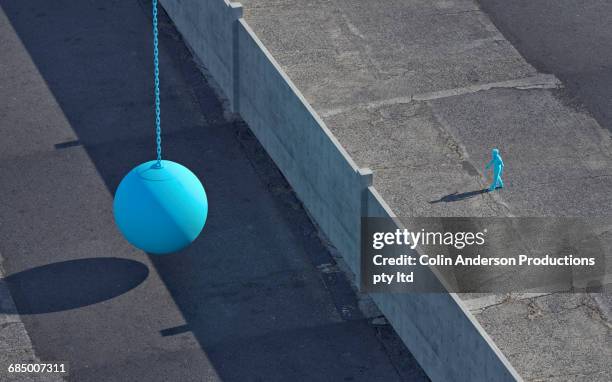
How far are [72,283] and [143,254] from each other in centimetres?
118

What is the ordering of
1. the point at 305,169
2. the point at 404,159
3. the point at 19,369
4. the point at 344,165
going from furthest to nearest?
the point at 404,159 → the point at 305,169 → the point at 344,165 → the point at 19,369

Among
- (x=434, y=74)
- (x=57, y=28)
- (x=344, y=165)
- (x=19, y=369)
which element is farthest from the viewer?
(x=57, y=28)

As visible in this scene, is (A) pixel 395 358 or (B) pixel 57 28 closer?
(A) pixel 395 358

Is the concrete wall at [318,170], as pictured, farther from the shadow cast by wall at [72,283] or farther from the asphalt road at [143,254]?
the shadow cast by wall at [72,283]

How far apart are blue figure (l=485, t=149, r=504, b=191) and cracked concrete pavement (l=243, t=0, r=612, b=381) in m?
0.18

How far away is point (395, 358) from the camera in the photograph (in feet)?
59.7

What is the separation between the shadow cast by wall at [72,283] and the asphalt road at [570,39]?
333 inches

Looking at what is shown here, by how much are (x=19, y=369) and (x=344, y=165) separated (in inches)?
198

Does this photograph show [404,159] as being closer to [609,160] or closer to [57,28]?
[609,160]

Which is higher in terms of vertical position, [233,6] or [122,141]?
[233,6]

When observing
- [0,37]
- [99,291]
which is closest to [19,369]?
[99,291]

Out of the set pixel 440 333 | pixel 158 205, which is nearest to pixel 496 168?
pixel 440 333

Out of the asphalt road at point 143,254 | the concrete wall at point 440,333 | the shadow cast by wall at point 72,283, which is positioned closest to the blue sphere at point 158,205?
the shadow cast by wall at point 72,283

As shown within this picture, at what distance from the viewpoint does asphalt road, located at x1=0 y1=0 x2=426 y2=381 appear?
18172 mm
